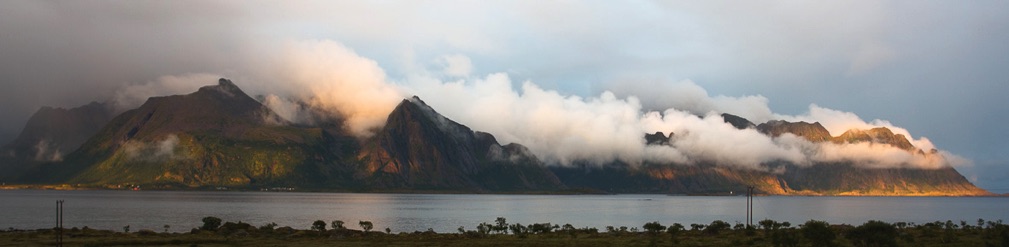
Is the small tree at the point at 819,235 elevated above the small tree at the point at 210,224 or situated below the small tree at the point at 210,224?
above

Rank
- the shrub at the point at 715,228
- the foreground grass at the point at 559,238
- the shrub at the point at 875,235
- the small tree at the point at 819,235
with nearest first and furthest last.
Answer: the shrub at the point at 875,235 < the small tree at the point at 819,235 < the foreground grass at the point at 559,238 < the shrub at the point at 715,228

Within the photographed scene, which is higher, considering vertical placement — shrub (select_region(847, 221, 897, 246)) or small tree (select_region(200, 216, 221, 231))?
shrub (select_region(847, 221, 897, 246))

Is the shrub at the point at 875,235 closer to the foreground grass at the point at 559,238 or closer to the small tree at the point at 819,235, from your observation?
the foreground grass at the point at 559,238

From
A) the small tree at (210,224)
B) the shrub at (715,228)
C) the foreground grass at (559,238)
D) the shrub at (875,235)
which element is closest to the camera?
the shrub at (875,235)

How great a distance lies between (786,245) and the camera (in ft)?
284

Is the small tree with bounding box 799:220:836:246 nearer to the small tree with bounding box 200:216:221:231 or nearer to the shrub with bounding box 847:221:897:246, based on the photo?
the shrub with bounding box 847:221:897:246

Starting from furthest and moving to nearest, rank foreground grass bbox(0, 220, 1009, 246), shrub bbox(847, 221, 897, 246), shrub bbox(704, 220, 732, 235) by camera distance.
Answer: shrub bbox(704, 220, 732, 235) → foreground grass bbox(0, 220, 1009, 246) → shrub bbox(847, 221, 897, 246)

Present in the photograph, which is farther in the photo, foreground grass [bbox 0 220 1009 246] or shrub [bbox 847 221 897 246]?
foreground grass [bbox 0 220 1009 246]

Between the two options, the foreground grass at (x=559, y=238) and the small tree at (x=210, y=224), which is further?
the small tree at (x=210, y=224)

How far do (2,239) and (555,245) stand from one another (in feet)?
231

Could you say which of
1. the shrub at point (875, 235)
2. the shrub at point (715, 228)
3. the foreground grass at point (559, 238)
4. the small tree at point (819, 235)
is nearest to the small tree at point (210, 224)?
the foreground grass at point (559, 238)

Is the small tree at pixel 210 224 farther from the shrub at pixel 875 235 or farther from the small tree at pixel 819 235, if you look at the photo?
the shrub at pixel 875 235

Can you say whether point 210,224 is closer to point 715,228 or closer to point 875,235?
point 715,228

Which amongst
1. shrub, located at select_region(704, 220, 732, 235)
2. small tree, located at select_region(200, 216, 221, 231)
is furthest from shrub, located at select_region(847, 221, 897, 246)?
small tree, located at select_region(200, 216, 221, 231)
